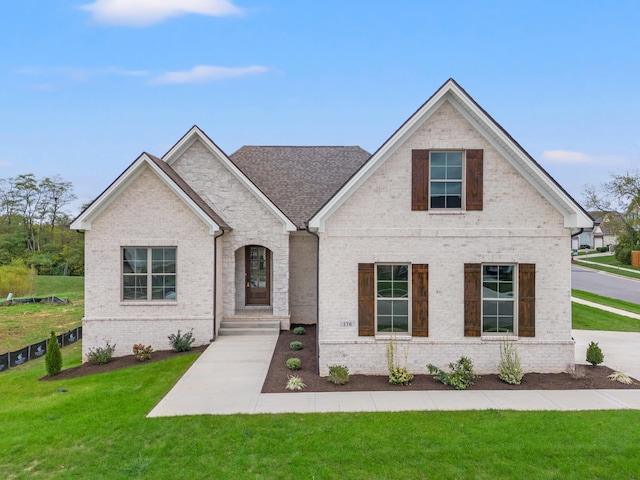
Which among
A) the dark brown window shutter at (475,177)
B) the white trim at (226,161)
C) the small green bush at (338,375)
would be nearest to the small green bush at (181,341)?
the white trim at (226,161)

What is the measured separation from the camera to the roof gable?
9305 millimetres

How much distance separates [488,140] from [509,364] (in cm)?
569

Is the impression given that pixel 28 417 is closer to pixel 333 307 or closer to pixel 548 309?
pixel 333 307

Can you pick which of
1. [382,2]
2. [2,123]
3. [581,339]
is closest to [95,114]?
[2,123]

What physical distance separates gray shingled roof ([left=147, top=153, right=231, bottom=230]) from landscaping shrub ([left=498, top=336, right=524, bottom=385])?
9453 mm

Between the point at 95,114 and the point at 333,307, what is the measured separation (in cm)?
3100

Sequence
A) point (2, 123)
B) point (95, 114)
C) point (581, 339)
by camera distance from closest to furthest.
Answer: point (581, 339)
point (95, 114)
point (2, 123)

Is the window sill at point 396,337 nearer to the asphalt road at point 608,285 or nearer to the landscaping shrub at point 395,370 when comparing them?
the landscaping shrub at point 395,370

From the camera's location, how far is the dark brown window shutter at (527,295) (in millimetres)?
9570

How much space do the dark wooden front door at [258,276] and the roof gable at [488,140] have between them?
6579 millimetres

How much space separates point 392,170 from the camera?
974cm

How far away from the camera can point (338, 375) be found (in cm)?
923

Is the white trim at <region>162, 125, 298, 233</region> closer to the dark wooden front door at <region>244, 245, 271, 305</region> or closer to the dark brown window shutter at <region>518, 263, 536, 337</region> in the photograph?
the dark wooden front door at <region>244, 245, 271, 305</region>

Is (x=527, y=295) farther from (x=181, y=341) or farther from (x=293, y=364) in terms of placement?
(x=181, y=341)
